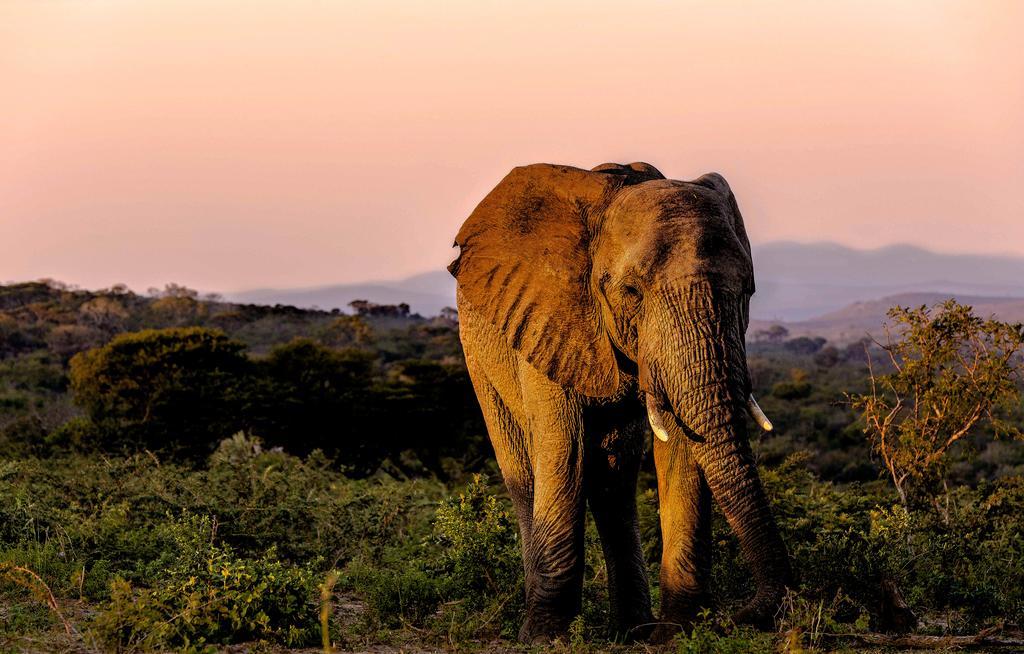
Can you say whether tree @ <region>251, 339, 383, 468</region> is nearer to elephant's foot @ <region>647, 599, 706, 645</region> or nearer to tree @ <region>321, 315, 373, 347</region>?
elephant's foot @ <region>647, 599, 706, 645</region>

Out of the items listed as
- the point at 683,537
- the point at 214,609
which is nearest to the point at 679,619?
the point at 683,537

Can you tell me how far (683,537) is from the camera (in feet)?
22.3

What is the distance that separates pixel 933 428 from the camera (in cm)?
1136

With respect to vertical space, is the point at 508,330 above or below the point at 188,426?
above

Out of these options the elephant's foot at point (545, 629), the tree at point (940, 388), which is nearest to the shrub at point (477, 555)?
the elephant's foot at point (545, 629)

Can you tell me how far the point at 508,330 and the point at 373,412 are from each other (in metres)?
16.9

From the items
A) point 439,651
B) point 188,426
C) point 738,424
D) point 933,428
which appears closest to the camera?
point 738,424

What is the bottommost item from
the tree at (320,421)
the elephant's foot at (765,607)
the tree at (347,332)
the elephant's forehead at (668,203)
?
the tree at (320,421)

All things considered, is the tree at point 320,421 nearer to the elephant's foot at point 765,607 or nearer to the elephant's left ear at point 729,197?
the elephant's left ear at point 729,197

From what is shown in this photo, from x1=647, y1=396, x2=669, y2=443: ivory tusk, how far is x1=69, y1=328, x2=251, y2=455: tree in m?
15.5

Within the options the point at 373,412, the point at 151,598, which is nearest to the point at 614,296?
the point at 151,598

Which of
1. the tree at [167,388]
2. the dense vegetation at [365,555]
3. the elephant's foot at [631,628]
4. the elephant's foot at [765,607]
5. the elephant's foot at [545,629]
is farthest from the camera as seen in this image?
the tree at [167,388]

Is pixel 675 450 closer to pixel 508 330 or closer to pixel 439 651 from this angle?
pixel 508 330

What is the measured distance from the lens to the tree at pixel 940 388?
1113cm
